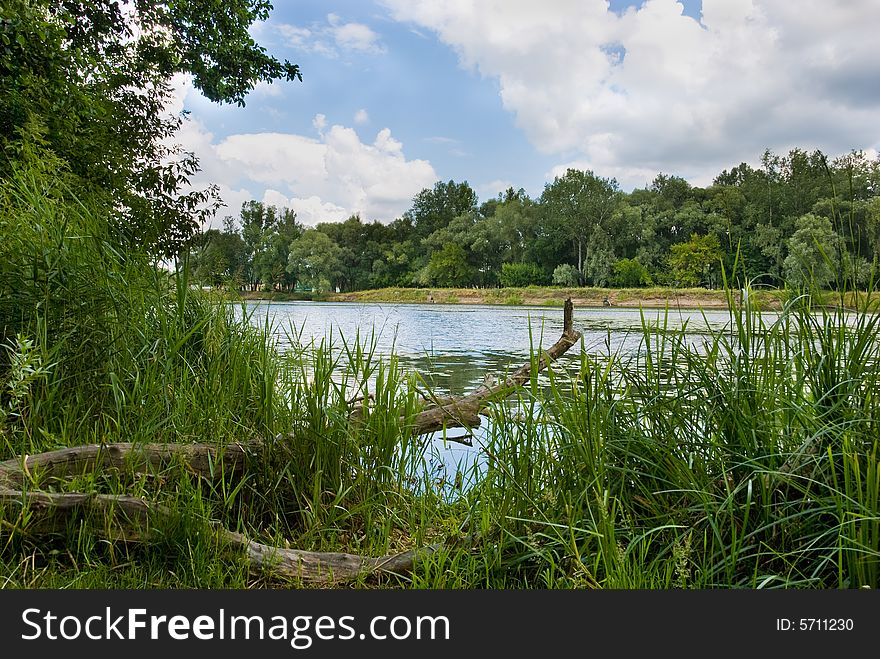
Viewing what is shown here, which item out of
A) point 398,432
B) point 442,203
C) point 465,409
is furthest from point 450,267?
point 398,432

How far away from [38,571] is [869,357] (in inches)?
96.1

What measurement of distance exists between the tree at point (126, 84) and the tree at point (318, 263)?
71.9ft

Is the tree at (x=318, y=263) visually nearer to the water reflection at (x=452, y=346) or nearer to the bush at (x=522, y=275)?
the bush at (x=522, y=275)

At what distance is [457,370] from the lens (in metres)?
7.13

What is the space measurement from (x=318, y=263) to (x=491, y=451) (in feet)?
103

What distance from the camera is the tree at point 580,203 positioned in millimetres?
53375

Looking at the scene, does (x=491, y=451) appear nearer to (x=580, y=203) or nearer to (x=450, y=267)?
(x=450, y=267)

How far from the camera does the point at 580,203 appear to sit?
5606 centimetres

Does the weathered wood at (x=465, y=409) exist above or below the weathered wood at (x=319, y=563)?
above

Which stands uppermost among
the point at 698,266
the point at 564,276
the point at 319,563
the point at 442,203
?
the point at 442,203

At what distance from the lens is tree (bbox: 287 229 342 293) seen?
3012 centimetres

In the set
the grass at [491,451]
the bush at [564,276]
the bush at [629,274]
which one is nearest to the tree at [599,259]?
the bush at [564,276]

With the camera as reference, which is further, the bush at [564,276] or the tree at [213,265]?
the bush at [564,276]

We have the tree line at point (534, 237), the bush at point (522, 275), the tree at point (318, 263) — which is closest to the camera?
the tree at point (318, 263)
